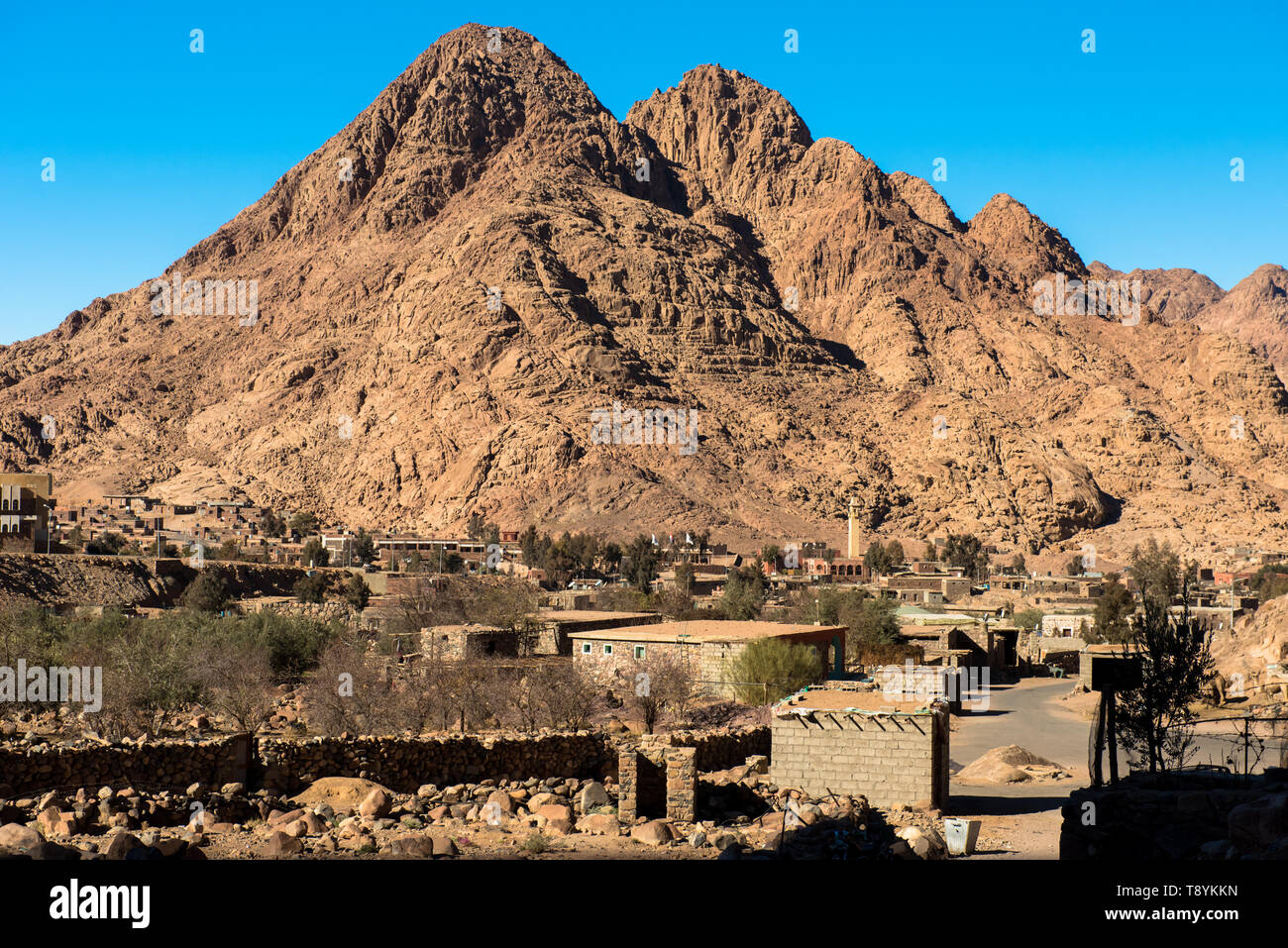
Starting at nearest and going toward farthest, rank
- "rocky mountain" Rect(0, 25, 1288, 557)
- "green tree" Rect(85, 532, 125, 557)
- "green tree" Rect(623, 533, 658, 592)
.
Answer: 1. "green tree" Rect(85, 532, 125, 557)
2. "green tree" Rect(623, 533, 658, 592)
3. "rocky mountain" Rect(0, 25, 1288, 557)

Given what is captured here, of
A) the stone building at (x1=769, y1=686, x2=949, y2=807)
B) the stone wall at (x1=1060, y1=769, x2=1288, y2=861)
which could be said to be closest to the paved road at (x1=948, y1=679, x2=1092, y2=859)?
the stone building at (x1=769, y1=686, x2=949, y2=807)

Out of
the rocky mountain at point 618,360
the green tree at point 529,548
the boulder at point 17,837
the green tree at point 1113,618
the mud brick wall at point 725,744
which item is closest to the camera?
the boulder at point 17,837

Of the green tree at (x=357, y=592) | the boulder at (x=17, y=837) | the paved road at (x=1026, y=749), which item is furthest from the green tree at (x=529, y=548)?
the boulder at (x=17, y=837)

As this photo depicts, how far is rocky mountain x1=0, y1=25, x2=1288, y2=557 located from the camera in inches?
4151

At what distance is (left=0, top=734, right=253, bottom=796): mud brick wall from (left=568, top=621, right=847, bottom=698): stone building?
51.4 feet

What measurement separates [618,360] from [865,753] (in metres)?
98.5

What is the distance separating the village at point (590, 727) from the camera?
1432 centimetres

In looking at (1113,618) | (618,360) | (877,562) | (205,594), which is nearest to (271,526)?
(618,360)

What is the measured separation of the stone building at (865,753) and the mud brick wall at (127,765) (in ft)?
24.5

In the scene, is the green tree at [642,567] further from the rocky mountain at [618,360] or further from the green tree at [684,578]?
the rocky mountain at [618,360]

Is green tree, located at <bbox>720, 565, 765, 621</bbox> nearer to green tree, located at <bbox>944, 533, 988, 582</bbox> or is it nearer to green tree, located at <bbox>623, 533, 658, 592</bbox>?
green tree, located at <bbox>623, 533, 658, 592</bbox>

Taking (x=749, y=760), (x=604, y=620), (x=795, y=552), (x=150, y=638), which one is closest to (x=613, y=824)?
(x=749, y=760)

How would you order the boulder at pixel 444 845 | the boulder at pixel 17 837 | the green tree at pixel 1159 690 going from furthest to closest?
1. the green tree at pixel 1159 690
2. the boulder at pixel 444 845
3. the boulder at pixel 17 837
